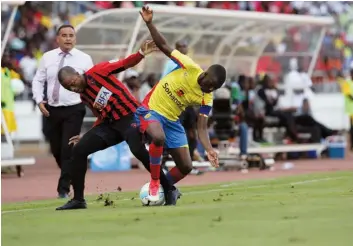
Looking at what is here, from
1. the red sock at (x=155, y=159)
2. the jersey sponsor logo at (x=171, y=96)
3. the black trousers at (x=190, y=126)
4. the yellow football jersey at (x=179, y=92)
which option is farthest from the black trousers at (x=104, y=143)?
the black trousers at (x=190, y=126)

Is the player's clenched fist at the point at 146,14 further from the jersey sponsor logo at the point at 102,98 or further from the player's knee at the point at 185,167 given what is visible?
the player's knee at the point at 185,167

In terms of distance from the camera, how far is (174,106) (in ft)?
39.5

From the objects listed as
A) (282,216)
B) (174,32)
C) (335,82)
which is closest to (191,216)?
(282,216)

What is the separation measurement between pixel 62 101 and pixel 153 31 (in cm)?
318

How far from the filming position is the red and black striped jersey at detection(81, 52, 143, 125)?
11.9 meters

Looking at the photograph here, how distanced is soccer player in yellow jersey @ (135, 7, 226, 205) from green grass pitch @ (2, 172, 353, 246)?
0.46m

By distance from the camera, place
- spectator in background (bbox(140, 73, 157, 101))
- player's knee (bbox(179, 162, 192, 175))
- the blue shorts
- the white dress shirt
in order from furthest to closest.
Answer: spectator in background (bbox(140, 73, 157, 101)) → the white dress shirt → player's knee (bbox(179, 162, 192, 175)) → the blue shorts

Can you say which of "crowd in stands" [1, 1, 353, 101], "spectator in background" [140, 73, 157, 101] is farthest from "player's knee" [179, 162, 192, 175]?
"crowd in stands" [1, 1, 353, 101]

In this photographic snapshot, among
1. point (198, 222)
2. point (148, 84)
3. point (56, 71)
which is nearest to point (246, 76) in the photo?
point (148, 84)

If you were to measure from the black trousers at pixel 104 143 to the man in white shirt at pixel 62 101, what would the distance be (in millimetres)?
2371

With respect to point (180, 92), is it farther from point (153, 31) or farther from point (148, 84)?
point (148, 84)

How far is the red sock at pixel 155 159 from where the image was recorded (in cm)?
1169

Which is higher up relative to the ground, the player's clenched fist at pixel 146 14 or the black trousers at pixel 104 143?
the player's clenched fist at pixel 146 14

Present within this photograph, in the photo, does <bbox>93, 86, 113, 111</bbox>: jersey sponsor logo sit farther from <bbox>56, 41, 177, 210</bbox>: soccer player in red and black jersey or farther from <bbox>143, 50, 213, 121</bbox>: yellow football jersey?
<bbox>143, 50, 213, 121</bbox>: yellow football jersey
